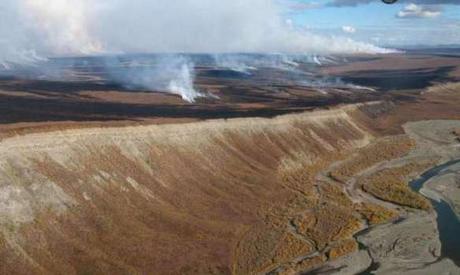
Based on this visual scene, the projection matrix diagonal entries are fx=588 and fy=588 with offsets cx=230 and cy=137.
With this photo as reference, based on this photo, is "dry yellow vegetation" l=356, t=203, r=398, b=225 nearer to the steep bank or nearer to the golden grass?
the golden grass

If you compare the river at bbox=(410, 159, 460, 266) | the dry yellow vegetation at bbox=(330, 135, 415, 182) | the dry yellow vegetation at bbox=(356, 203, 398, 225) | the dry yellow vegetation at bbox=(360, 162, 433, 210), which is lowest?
the river at bbox=(410, 159, 460, 266)

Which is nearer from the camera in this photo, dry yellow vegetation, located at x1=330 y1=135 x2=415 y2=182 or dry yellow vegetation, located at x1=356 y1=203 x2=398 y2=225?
dry yellow vegetation, located at x1=356 y1=203 x2=398 y2=225

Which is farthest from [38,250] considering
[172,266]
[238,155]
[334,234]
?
[238,155]

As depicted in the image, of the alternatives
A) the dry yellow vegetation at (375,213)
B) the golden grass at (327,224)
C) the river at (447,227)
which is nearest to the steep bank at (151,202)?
the golden grass at (327,224)

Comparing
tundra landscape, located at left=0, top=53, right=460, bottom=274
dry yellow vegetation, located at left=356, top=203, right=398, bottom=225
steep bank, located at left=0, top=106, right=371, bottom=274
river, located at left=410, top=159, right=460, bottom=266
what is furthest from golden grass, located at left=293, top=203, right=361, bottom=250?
river, located at left=410, top=159, right=460, bottom=266

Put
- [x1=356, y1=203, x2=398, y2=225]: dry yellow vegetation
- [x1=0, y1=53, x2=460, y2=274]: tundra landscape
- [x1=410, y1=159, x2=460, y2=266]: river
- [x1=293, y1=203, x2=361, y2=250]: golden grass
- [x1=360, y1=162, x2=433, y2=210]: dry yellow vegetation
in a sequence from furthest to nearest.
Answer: [x1=360, y1=162, x2=433, y2=210]: dry yellow vegetation
[x1=356, y1=203, x2=398, y2=225]: dry yellow vegetation
[x1=293, y1=203, x2=361, y2=250]: golden grass
[x1=410, y1=159, x2=460, y2=266]: river
[x1=0, y1=53, x2=460, y2=274]: tundra landscape

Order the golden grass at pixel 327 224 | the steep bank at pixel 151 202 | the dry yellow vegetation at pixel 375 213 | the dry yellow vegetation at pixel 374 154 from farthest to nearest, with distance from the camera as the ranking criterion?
the dry yellow vegetation at pixel 374 154, the dry yellow vegetation at pixel 375 213, the golden grass at pixel 327 224, the steep bank at pixel 151 202

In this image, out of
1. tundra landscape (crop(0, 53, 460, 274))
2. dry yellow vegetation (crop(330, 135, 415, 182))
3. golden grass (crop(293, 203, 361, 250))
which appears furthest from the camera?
dry yellow vegetation (crop(330, 135, 415, 182))

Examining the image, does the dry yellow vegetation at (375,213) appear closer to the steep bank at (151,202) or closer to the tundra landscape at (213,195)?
the tundra landscape at (213,195)

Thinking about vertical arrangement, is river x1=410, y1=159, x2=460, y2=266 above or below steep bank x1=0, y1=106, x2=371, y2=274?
below

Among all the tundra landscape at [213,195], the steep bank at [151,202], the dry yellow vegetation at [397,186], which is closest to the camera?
the steep bank at [151,202]

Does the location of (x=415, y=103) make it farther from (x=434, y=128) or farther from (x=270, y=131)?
(x=270, y=131)
